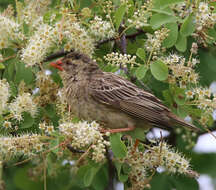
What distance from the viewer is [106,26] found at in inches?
209

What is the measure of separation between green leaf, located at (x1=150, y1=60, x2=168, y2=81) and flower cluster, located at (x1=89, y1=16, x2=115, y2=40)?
0.66 meters

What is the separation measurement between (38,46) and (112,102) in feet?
3.89

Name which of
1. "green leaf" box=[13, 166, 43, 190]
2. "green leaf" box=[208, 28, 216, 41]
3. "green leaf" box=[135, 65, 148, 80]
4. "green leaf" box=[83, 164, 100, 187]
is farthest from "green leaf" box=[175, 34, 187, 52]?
"green leaf" box=[13, 166, 43, 190]

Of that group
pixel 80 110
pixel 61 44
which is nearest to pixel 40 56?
pixel 61 44

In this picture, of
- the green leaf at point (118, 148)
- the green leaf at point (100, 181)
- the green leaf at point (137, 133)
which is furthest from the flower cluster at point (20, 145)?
the green leaf at point (100, 181)

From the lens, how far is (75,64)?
6.10 meters

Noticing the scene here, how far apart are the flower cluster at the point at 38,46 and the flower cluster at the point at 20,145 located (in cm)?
95

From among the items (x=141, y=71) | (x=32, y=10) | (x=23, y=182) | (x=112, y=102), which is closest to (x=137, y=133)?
(x=112, y=102)

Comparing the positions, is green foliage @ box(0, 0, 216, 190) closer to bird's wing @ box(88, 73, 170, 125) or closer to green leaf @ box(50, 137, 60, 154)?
green leaf @ box(50, 137, 60, 154)

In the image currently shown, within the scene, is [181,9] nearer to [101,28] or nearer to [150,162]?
[101,28]

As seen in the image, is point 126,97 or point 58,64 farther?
point 58,64

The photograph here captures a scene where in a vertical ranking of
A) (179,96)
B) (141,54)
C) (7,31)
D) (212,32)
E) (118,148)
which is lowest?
(118,148)

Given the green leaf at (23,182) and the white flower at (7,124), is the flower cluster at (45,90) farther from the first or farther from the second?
the green leaf at (23,182)

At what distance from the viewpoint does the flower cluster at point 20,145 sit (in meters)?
4.46
